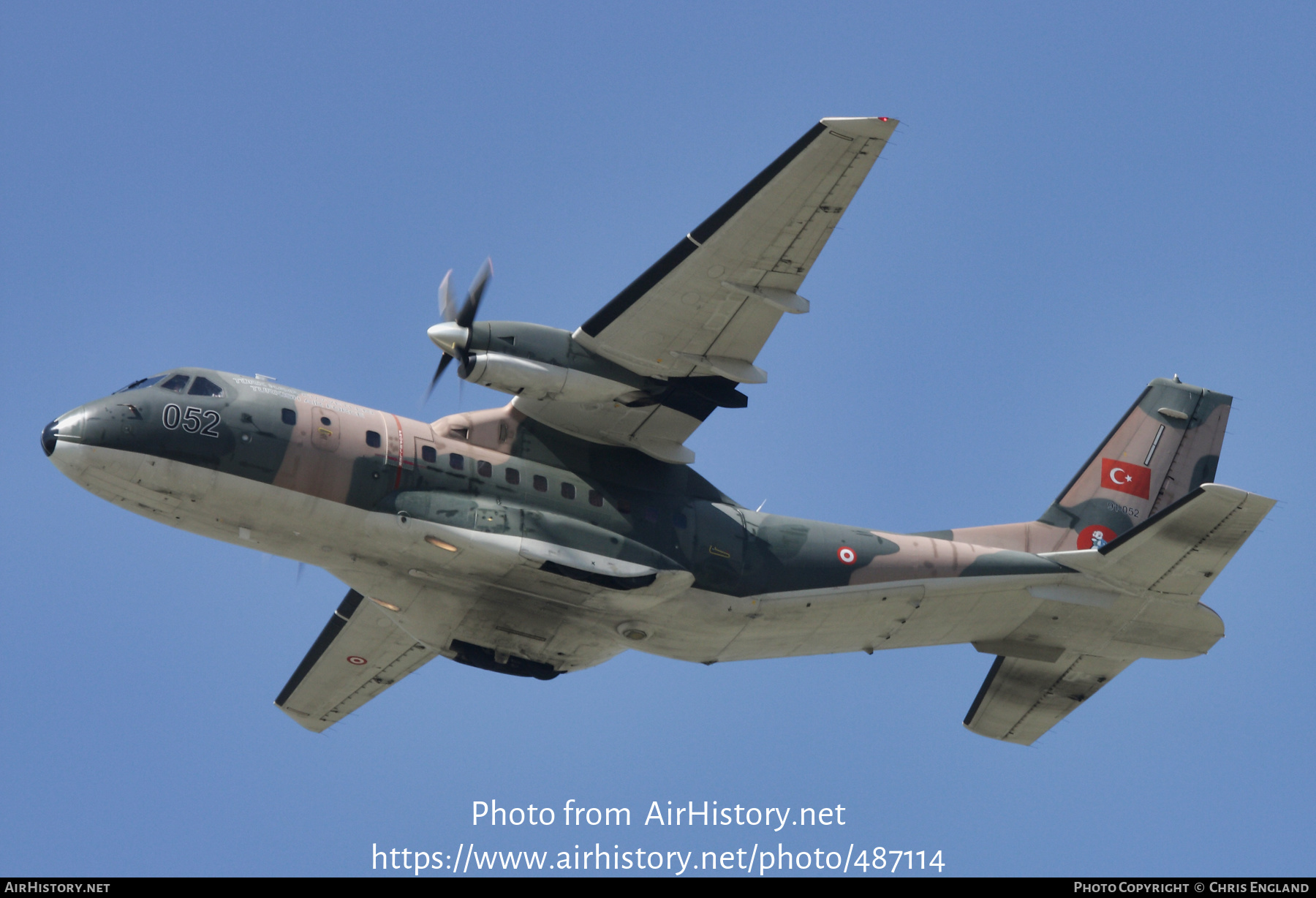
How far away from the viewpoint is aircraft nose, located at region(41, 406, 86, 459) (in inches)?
842

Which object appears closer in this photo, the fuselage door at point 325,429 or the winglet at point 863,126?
the winglet at point 863,126

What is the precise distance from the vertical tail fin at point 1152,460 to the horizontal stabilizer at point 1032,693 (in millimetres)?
2840

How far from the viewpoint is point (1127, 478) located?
95.1 ft

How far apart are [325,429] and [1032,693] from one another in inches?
588

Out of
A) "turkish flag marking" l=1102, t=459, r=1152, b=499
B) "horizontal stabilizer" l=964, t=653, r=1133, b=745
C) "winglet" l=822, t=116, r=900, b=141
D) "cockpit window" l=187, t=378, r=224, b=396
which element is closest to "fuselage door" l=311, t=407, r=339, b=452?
"cockpit window" l=187, t=378, r=224, b=396

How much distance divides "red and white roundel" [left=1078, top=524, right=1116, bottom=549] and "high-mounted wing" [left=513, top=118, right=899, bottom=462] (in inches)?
327

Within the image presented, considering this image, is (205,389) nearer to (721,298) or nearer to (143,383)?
(143,383)

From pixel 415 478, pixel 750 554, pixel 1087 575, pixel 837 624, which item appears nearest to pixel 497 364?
pixel 415 478

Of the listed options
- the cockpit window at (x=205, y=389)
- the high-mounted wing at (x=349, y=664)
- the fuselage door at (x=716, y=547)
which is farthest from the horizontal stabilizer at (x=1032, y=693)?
the cockpit window at (x=205, y=389)

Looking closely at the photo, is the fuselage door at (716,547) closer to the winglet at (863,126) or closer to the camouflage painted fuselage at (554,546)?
the camouflage painted fuselage at (554,546)

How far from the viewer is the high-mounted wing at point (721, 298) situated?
22.0m

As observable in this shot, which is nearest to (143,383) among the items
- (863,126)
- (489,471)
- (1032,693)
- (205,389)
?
(205,389)

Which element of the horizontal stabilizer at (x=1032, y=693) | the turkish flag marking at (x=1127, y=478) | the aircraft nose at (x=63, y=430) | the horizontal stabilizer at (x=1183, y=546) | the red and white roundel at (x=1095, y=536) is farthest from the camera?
the turkish flag marking at (x=1127, y=478)

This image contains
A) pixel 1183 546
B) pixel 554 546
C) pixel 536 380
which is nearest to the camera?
pixel 554 546
